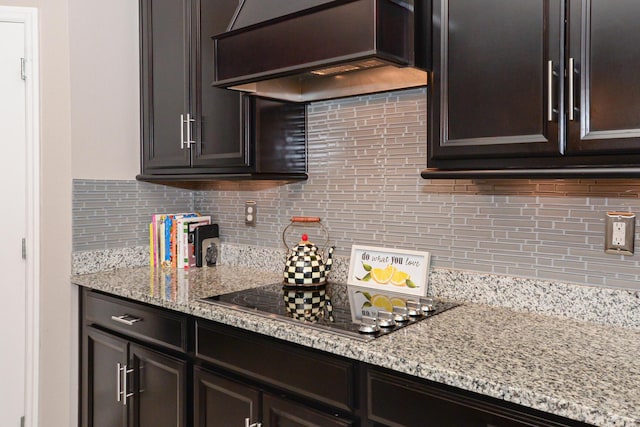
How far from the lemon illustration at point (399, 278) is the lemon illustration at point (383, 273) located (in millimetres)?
16

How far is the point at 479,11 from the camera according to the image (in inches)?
55.8

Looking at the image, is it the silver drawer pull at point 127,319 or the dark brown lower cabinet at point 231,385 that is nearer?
the dark brown lower cabinet at point 231,385

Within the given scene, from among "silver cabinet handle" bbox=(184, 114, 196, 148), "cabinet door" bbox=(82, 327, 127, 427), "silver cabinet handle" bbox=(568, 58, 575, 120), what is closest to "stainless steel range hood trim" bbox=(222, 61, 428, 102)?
"silver cabinet handle" bbox=(184, 114, 196, 148)

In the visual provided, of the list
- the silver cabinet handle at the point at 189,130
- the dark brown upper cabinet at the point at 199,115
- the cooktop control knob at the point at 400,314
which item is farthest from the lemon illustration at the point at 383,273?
the silver cabinet handle at the point at 189,130

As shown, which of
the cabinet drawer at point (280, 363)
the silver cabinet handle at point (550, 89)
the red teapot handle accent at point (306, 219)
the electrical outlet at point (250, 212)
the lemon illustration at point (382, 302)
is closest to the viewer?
the silver cabinet handle at point (550, 89)

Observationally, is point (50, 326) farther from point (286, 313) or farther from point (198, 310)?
point (286, 313)

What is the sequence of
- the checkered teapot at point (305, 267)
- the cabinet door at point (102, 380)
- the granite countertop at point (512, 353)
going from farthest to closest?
the cabinet door at point (102, 380), the checkered teapot at point (305, 267), the granite countertop at point (512, 353)

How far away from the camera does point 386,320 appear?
1.50 meters

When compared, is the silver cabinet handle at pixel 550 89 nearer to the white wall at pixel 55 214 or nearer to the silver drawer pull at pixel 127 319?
the silver drawer pull at pixel 127 319

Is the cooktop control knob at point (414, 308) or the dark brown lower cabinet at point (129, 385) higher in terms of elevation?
the cooktop control knob at point (414, 308)

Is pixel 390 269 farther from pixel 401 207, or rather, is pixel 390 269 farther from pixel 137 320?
pixel 137 320

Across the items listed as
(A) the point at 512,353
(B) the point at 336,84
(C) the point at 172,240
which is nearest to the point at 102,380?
(C) the point at 172,240

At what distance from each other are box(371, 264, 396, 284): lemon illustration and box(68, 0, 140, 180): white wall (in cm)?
138

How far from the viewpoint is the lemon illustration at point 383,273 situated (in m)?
2.00
